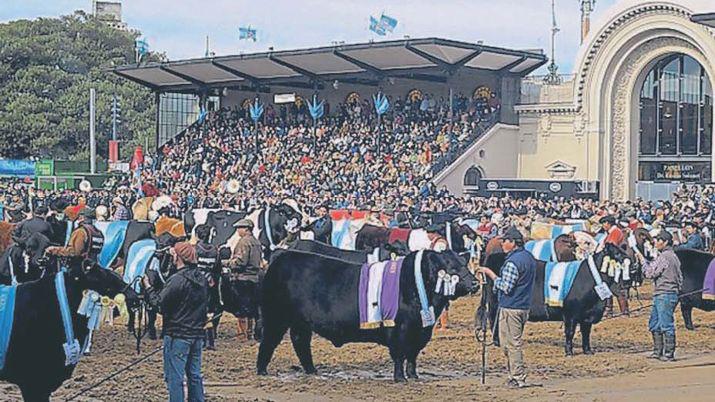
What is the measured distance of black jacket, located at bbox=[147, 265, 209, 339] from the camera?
10.1 meters

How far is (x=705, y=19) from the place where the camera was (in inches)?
1380

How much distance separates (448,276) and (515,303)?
804mm

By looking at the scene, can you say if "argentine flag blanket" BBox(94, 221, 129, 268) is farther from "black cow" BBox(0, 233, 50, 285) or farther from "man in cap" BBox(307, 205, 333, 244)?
"black cow" BBox(0, 233, 50, 285)

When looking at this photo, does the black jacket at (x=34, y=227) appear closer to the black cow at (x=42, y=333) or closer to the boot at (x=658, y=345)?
the black cow at (x=42, y=333)

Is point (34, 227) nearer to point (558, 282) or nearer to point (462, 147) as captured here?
point (558, 282)

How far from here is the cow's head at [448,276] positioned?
41.2 feet

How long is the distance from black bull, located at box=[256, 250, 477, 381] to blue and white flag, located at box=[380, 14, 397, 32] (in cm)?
3558

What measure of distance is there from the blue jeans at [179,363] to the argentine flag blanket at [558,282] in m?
6.19

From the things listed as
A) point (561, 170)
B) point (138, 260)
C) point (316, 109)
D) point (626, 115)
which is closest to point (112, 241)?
point (138, 260)

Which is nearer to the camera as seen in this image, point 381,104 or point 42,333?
point 42,333

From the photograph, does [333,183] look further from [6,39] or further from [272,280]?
[6,39]

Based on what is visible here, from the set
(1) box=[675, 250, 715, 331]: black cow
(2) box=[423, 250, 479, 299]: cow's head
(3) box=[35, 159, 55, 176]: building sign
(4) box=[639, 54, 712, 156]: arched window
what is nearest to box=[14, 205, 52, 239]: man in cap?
(2) box=[423, 250, 479, 299]: cow's head

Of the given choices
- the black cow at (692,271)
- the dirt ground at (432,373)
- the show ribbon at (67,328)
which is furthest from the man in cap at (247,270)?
the black cow at (692,271)

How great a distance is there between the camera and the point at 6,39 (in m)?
70.2
